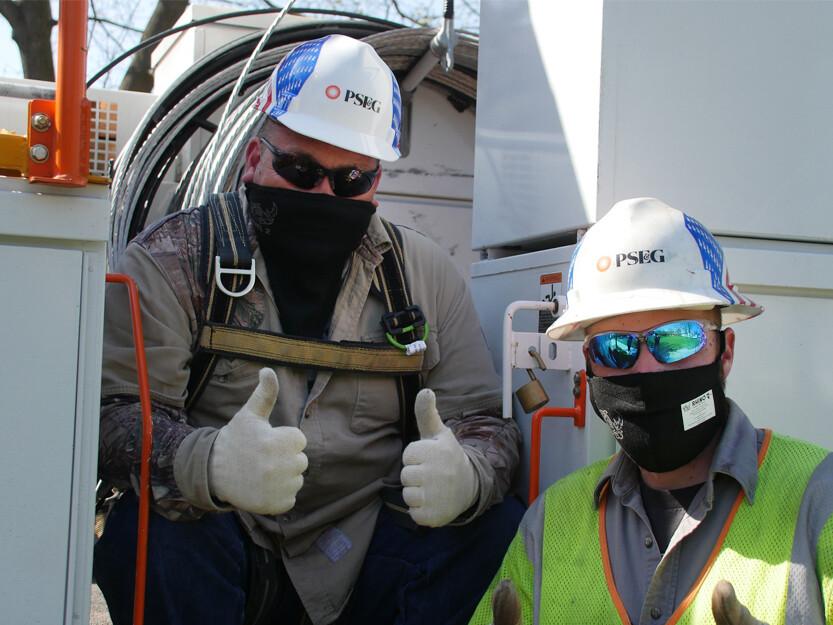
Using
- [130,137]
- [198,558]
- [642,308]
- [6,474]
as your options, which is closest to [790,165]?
[642,308]

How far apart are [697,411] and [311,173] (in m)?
1.16

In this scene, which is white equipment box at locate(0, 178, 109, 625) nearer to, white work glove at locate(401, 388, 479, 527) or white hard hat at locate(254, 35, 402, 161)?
white work glove at locate(401, 388, 479, 527)

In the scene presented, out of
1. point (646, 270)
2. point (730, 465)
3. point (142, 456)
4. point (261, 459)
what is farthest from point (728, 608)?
point (142, 456)

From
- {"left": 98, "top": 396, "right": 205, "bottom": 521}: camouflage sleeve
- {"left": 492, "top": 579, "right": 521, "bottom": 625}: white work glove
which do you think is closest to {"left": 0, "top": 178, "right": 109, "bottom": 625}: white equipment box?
{"left": 98, "top": 396, "right": 205, "bottom": 521}: camouflage sleeve

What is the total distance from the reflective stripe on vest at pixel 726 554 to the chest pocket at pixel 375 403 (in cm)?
63

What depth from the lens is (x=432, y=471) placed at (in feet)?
7.60

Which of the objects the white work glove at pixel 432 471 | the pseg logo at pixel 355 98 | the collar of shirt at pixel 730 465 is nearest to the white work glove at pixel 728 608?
the collar of shirt at pixel 730 465

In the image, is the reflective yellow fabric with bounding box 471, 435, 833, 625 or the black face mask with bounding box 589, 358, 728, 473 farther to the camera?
the black face mask with bounding box 589, 358, 728, 473

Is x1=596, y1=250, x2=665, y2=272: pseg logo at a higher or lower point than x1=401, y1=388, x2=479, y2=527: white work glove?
higher

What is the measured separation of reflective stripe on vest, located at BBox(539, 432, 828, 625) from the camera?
70.4 inches

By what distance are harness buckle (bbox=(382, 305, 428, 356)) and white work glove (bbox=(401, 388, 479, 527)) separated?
1.07 feet

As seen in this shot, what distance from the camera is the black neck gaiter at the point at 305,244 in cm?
256

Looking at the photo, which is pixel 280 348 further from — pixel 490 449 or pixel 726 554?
pixel 726 554

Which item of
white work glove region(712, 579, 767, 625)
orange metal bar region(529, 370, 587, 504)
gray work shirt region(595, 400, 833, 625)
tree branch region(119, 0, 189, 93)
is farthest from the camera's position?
tree branch region(119, 0, 189, 93)
